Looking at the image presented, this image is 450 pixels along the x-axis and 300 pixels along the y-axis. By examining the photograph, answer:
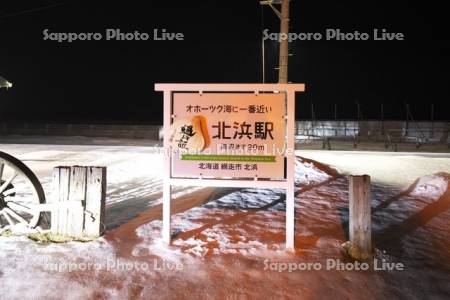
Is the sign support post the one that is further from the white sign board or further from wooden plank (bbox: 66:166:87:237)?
wooden plank (bbox: 66:166:87:237)

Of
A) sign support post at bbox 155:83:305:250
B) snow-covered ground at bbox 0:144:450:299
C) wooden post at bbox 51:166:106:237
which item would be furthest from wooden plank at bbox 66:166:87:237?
sign support post at bbox 155:83:305:250

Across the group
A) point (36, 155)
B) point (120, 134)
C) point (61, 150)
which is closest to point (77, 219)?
point (36, 155)

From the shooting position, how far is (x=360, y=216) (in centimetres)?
462

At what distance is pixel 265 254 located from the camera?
184 inches

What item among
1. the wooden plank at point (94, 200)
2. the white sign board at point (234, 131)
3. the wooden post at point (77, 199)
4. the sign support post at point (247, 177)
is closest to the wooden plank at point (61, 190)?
the wooden post at point (77, 199)

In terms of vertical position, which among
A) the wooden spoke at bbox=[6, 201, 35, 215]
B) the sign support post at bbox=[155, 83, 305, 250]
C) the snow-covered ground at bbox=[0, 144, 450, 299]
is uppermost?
the sign support post at bbox=[155, 83, 305, 250]

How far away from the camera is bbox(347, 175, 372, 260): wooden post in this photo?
4.61 meters

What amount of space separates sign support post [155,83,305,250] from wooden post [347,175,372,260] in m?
0.67

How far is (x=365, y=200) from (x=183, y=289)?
7.26 feet

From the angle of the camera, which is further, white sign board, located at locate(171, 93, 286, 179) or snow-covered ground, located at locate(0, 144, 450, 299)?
white sign board, located at locate(171, 93, 286, 179)

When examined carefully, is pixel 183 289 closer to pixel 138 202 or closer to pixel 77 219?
pixel 77 219

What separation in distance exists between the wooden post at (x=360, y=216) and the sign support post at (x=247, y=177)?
666 millimetres

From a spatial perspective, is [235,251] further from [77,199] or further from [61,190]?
[61,190]

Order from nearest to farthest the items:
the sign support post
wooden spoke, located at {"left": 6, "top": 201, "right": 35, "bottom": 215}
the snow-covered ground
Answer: the snow-covered ground
the sign support post
wooden spoke, located at {"left": 6, "top": 201, "right": 35, "bottom": 215}
